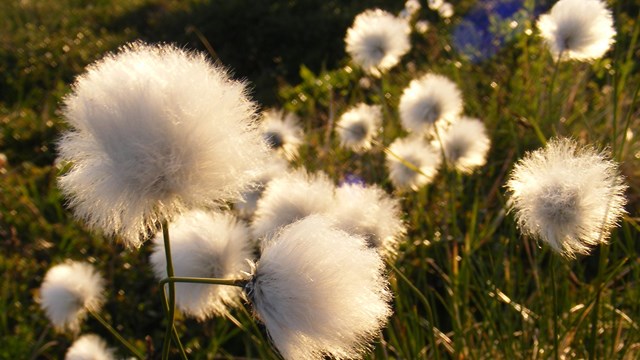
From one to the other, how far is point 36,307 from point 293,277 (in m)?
2.07

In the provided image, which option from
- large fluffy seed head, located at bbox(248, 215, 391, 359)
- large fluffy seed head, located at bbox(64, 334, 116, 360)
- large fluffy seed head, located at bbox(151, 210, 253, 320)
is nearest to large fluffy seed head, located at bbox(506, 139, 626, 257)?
large fluffy seed head, located at bbox(248, 215, 391, 359)

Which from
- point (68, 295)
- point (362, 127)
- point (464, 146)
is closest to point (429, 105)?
point (464, 146)

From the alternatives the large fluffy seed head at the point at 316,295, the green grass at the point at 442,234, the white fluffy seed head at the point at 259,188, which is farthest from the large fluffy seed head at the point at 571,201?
the white fluffy seed head at the point at 259,188

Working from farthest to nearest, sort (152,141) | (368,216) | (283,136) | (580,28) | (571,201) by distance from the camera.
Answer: (283,136) < (580,28) < (368,216) < (571,201) < (152,141)

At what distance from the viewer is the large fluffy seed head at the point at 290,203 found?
4.43ft

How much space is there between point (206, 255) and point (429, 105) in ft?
3.43

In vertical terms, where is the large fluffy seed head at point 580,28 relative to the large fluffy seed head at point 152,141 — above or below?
above

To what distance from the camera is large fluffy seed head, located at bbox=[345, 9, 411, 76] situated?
7.81 ft

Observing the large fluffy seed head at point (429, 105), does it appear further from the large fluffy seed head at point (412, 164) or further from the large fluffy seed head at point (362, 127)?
the large fluffy seed head at point (362, 127)

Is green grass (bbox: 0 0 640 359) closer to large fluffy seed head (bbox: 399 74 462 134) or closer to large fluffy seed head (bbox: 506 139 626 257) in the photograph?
large fluffy seed head (bbox: 506 139 626 257)

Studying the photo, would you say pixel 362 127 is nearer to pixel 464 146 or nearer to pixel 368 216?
pixel 464 146

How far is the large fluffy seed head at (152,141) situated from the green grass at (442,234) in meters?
0.40

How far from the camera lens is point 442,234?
A: 232 cm

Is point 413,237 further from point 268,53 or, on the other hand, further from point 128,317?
point 268,53
